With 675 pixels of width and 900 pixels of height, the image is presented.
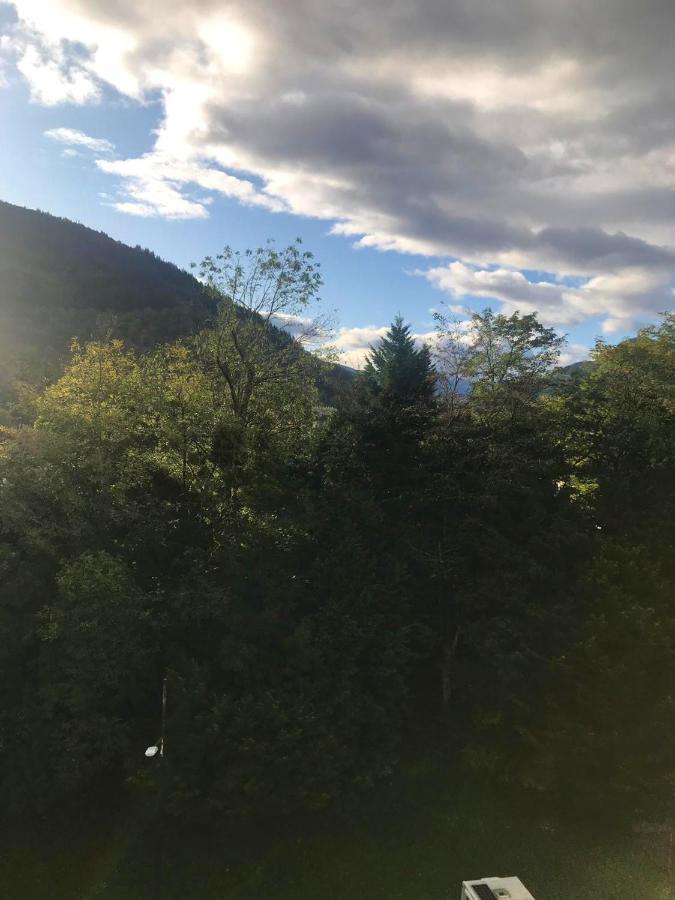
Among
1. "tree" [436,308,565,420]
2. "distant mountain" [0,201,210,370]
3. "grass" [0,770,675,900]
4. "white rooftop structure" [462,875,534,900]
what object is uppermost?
"distant mountain" [0,201,210,370]

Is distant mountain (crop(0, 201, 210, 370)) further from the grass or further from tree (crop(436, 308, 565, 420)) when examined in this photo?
the grass

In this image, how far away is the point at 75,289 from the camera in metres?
79.8

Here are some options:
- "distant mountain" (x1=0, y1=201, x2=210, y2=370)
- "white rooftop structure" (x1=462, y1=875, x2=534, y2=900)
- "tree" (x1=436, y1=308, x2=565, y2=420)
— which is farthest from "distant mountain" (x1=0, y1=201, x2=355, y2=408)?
"white rooftop structure" (x1=462, y1=875, x2=534, y2=900)

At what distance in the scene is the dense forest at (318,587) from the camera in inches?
436

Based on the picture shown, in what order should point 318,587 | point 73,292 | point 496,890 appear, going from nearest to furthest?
point 496,890 < point 318,587 < point 73,292

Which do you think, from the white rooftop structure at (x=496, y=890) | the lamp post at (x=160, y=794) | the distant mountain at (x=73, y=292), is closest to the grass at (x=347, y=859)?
the lamp post at (x=160, y=794)

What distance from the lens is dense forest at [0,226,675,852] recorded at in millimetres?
11062

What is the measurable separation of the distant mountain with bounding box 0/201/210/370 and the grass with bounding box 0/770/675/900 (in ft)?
132

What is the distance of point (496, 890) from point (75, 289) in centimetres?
8808

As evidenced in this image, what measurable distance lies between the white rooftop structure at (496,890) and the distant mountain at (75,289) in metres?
44.1

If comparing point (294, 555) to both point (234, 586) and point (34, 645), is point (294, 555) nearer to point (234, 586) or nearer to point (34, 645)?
point (234, 586)

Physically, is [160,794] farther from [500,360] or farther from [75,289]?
[75,289]

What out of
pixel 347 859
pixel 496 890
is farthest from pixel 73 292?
pixel 496 890

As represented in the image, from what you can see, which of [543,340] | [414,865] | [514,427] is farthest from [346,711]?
[543,340]
